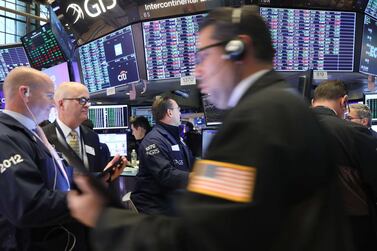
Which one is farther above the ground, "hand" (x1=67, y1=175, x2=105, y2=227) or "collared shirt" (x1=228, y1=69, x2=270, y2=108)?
"collared shirt" (x1=228, y1=69, x2=270, y2=108)

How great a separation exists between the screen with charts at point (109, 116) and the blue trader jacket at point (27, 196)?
11.8ft

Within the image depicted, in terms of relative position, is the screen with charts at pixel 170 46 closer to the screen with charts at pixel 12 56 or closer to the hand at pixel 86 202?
the screen with charts at pixel 12 56

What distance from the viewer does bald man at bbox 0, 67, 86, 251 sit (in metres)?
1.79

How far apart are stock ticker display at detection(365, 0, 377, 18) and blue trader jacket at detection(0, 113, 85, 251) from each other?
127 inches

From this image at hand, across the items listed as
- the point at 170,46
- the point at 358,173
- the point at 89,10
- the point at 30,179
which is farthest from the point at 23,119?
the point at 89,10

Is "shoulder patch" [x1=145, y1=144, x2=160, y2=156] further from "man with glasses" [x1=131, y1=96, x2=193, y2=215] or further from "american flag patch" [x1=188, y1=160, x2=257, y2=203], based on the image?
"american flag patch" [x1=188, y1=160, x2=257, y2=203]

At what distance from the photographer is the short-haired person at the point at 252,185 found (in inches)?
33.5

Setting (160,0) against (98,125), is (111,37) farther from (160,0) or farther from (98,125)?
(98,125)

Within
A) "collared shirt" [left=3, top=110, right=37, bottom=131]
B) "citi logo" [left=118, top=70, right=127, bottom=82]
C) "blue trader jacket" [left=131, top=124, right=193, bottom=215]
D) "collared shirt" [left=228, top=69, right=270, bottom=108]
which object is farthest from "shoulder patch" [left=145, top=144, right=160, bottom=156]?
"collared shirt" [left=228, top=69, right=270, bottom=108]

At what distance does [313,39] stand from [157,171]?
1.99 m

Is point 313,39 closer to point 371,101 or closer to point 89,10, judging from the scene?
point 371,101

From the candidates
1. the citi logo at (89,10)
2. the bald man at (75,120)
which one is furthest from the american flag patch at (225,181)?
the citi logo at (89,10)

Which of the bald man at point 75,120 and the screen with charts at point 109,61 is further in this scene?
the screen with charts at point 109,61

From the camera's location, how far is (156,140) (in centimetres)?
354
